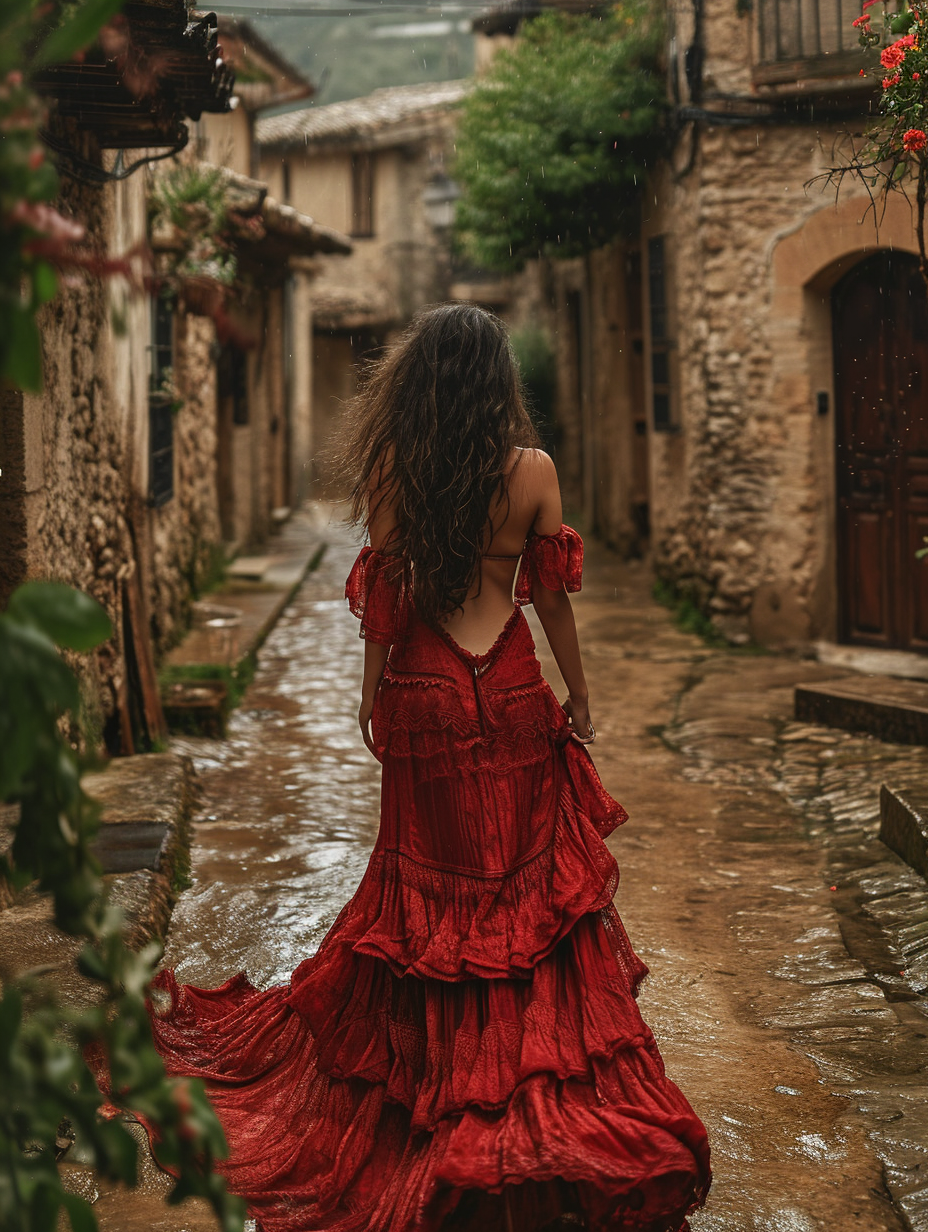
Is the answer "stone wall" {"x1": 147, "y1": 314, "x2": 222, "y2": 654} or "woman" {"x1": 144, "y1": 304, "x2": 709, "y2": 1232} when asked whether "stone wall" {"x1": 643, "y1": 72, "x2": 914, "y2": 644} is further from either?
"woman" {"x1": 144, "y1": 304, "x2": 709, "y2": 1232}

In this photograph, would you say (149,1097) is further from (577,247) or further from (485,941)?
(577,247)

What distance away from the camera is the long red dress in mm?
2584

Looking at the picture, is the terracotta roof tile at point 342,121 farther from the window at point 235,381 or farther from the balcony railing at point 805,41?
the balcony railing at point 805,41

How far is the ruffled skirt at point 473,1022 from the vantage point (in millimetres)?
2580

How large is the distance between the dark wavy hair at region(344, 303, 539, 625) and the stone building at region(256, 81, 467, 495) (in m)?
22.0

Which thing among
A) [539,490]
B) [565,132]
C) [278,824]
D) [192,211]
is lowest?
[278,824]

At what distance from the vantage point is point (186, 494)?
10398 mm

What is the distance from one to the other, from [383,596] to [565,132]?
9373mm

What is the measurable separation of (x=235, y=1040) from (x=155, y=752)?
10.5ft

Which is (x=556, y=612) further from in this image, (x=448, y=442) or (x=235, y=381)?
(x=235, y=381)

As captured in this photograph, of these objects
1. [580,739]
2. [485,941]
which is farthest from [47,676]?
[580,739]

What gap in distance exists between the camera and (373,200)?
82.2 ft

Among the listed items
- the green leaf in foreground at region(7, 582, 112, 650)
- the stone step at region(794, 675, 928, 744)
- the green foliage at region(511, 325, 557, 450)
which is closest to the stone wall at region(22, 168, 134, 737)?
the stone step at region(794, 675, 928, 744)

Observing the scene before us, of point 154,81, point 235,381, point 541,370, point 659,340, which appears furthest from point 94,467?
point 541,370
